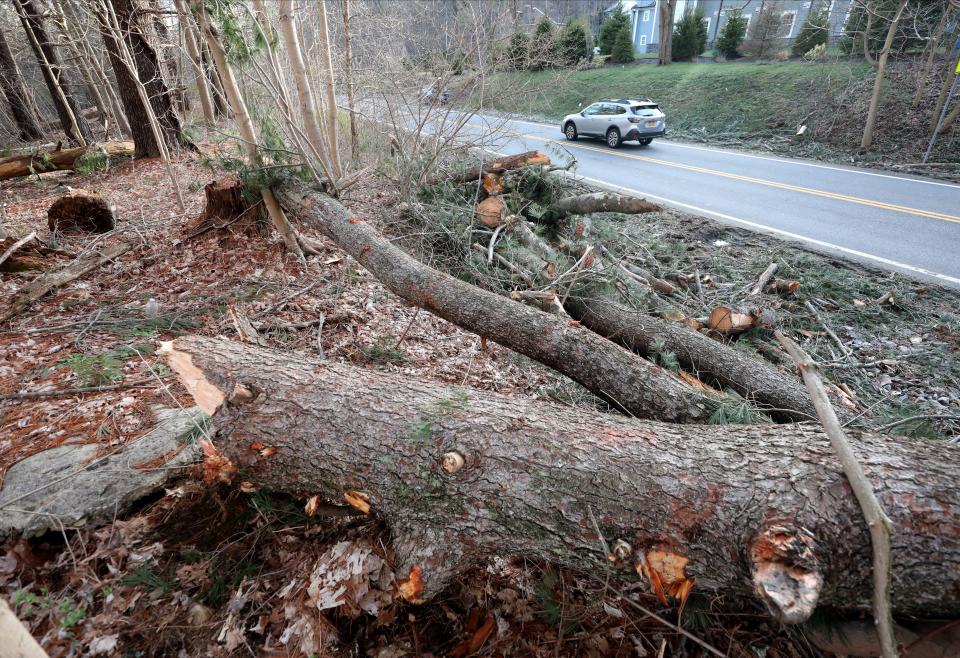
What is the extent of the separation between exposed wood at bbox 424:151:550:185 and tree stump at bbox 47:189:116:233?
422 cm

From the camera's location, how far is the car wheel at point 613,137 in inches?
532

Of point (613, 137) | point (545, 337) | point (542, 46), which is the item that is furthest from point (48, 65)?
point (613, 137)

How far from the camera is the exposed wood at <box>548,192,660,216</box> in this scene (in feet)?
16.6

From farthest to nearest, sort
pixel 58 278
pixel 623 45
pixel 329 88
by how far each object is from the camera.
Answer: pixel 623 45, pixel 329 88, pixel 58 278

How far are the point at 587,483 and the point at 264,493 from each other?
162 cm

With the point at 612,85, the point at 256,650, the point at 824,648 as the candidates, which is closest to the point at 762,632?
the point at 824,648

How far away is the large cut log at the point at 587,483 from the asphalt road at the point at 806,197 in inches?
230

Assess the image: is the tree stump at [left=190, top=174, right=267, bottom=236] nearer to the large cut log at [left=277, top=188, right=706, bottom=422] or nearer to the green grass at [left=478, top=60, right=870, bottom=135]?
the large cut log at [left=277, top=188, right=706, bottom=422]

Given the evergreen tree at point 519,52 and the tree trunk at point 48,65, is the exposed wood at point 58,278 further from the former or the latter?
the tree trunk at point 48,65

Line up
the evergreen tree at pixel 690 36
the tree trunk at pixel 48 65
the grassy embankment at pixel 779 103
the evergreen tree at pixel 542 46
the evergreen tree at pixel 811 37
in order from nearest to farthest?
the evergreen tree at pixel 542 46, the tree trunk at pixel 48 65, the grassy embankment at pixel 779 103, the evergreen tree at pixel 811 37, the evergreen tree at pixel 690 36

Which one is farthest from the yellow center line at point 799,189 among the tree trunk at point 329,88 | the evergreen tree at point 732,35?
the evergreen tree at point 732,35

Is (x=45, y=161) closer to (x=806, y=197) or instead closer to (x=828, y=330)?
(x=828, y=330)

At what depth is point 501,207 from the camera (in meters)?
5.82

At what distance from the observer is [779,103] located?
15.1 metres
